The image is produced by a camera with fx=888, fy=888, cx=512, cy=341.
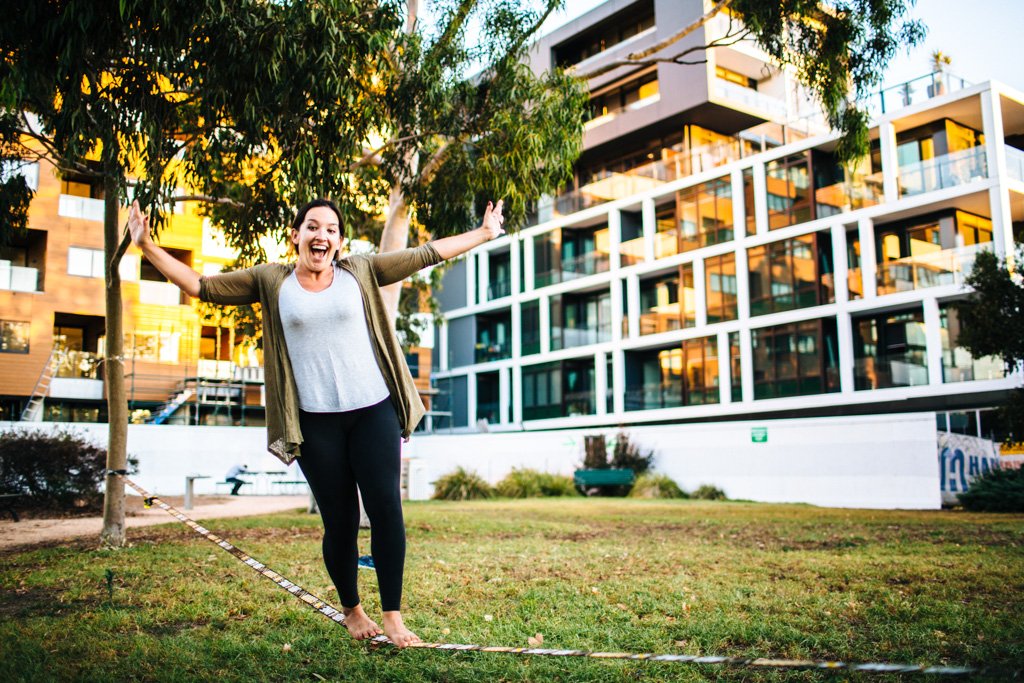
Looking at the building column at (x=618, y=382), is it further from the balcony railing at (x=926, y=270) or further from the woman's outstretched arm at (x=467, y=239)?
the woman's outstretched arm at (x=467, y=239)

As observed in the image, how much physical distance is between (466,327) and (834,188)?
19597mm

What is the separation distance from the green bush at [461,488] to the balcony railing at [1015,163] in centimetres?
1755

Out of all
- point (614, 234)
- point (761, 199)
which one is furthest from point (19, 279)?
point (761, 199)

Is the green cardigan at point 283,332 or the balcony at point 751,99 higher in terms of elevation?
the balcony at point 751,99

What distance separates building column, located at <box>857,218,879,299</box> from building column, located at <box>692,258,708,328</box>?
242 inches

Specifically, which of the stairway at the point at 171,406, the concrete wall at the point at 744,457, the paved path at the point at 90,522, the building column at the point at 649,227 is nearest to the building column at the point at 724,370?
the building column at the point at 649,227

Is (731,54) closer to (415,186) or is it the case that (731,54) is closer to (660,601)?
(415,186)

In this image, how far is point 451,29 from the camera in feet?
35.1

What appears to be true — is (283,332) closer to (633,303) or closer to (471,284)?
(633,303)

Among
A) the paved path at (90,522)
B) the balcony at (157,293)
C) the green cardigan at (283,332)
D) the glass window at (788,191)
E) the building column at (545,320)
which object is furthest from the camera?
the building column at (545,320)

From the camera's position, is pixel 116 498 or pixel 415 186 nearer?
pixel 116 498

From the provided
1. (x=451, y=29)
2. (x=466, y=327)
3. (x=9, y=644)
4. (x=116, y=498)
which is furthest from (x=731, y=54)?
(x=9, y=644)

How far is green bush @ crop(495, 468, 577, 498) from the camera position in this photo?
74.5ft

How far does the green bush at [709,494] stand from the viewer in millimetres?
22906
